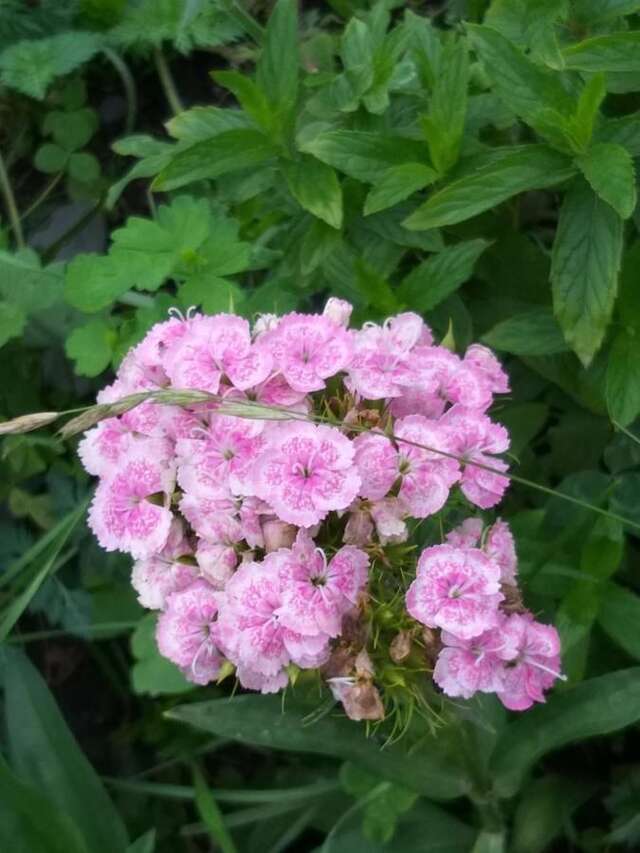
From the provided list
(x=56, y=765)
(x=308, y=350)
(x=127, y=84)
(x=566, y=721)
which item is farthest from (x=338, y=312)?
(x=127, y=84)

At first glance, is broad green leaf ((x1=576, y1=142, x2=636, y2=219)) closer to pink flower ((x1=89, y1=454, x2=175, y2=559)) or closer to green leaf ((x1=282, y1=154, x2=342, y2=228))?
green leaf ((x1=282, y1=154, x2=342, y2=228))

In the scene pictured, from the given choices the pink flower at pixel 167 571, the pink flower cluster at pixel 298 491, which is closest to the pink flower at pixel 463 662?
the pink flower cluster at pixel 298 491

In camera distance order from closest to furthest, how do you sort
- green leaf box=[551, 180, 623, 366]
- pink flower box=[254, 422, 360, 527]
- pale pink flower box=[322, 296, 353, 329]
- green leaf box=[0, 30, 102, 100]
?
pink flower box=[254, 422, 360, 527] < pale pink flower box=[322, 296, 353, 329] < green leaf box=[551, 180, 623, 366] < green leaf box=[0, 30, 102, 100]

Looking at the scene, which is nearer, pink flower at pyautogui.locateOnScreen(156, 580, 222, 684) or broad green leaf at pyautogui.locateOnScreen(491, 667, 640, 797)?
pink flower at pyautogui.locateOnScreen(156, 580, 222, 684)

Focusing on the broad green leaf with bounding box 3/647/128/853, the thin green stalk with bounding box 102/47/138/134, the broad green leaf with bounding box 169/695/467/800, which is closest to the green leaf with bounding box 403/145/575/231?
the broad green leaf with bounding box 169/695/467/800

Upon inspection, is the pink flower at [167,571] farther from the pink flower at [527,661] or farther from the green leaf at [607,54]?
the green leaf at [607,54]

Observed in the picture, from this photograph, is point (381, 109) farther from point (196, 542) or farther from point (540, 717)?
point (540, 717)
